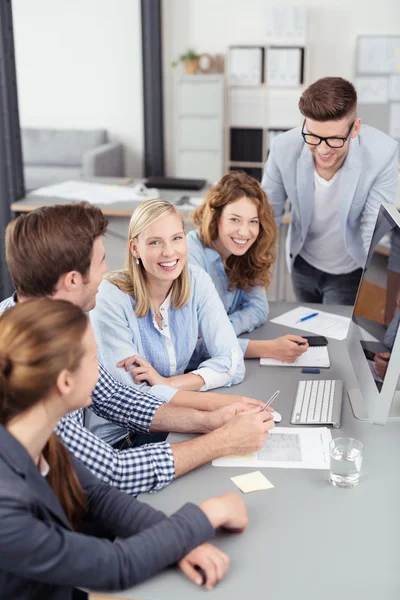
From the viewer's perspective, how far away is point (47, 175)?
6.75 metres

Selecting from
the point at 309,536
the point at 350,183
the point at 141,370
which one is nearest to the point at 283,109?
the point at 350,183

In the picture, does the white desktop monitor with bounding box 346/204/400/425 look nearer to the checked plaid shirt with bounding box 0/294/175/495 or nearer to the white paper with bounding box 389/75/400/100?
the checked plaid shirt with bounding box 0/294/175/495

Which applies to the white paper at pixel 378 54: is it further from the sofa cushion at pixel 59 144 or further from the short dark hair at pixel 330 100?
the short dark hair at pixel 330 100

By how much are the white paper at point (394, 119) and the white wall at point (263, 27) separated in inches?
19.4

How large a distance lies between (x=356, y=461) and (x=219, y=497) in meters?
0.34

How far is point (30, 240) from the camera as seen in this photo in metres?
1.54

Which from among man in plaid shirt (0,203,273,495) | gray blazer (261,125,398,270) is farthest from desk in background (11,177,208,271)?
man in plaid shirt (0,203,273,495)

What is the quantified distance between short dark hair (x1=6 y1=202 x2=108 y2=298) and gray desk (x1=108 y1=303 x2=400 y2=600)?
50cm

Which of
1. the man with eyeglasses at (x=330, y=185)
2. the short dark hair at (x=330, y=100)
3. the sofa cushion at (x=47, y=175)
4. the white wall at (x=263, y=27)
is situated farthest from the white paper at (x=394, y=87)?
the short dark hair at (x=330, y=100)

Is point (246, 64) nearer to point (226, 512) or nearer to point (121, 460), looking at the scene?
point (121, 460)

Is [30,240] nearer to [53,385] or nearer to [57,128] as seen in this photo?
[53,385]

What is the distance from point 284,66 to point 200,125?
928 millimetres

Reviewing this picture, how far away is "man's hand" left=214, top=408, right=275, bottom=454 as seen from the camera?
1.57 m

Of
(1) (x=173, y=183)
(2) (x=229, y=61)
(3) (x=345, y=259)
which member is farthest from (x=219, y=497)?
(2) (x=229, y=61)
